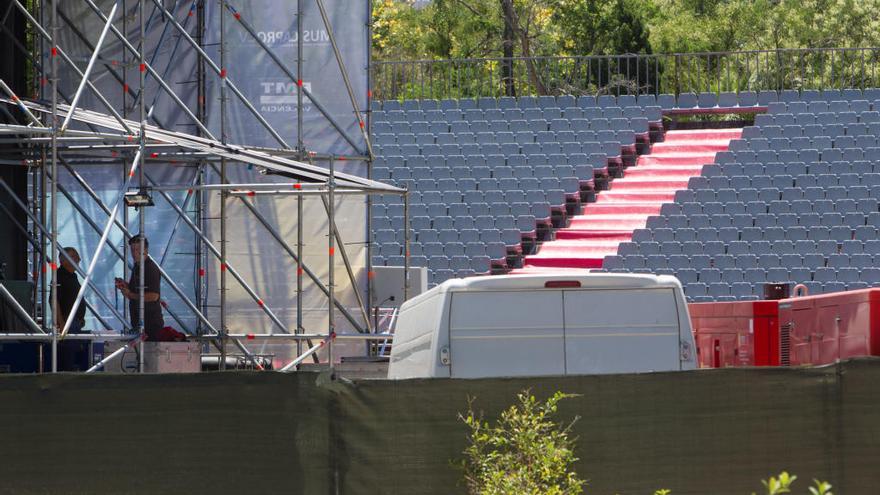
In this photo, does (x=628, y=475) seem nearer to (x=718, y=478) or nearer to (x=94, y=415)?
(x=718, y=478)

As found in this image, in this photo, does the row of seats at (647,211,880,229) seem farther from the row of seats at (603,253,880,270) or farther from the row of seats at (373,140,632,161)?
the row of seats at (373,140,632,161)

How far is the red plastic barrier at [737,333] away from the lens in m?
16.3

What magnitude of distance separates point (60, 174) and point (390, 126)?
38.3 feet

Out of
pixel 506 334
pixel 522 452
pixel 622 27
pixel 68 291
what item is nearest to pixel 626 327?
pixel 506 334

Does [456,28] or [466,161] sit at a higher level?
[456,28]

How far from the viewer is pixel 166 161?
1842 cm

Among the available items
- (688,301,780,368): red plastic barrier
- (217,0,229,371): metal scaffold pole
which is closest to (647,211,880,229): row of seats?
(688,301,780,368): red plastic barrier

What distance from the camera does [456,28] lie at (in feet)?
164

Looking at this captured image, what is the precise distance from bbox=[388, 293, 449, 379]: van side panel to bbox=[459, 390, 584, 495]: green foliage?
1.31 metres

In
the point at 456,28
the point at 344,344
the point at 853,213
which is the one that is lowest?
the point at 344,344

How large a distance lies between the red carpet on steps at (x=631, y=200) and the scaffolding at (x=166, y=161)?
23.1 ft

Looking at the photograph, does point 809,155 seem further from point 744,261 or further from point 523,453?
point 523,453

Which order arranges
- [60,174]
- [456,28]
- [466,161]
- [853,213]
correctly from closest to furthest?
[60,174], [853,213], [466,161], [456,28]

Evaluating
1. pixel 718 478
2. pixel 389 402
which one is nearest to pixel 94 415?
pixel 389 402
